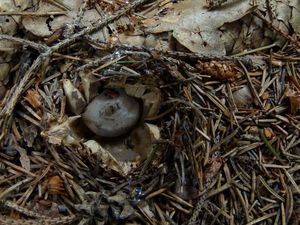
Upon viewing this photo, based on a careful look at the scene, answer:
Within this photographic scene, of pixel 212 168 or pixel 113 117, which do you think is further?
pixel 113 117

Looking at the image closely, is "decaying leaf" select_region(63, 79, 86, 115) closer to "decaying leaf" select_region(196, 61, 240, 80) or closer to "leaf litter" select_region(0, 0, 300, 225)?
"leaf litter" select_region(0, 0, 300, 225)

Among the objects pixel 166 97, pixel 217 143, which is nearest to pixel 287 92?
pixel 217 143

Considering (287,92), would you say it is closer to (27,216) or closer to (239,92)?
(239,92)

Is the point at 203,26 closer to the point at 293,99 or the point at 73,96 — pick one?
the point at 293,99

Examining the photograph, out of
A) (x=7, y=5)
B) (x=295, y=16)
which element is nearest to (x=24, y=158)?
(x=7, y=5)

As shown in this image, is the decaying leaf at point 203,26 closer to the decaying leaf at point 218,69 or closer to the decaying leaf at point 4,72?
the decaying leaf at point 218,69

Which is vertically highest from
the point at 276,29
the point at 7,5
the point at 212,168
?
the point at 7,5

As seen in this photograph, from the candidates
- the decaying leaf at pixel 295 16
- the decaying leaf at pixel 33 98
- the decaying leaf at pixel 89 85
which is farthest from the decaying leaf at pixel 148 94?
the decaying leaf at pixel 295 16

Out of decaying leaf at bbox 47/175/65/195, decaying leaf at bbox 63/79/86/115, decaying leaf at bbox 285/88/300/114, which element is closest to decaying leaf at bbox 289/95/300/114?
decaying leaf at bbox 285/88/300/114
